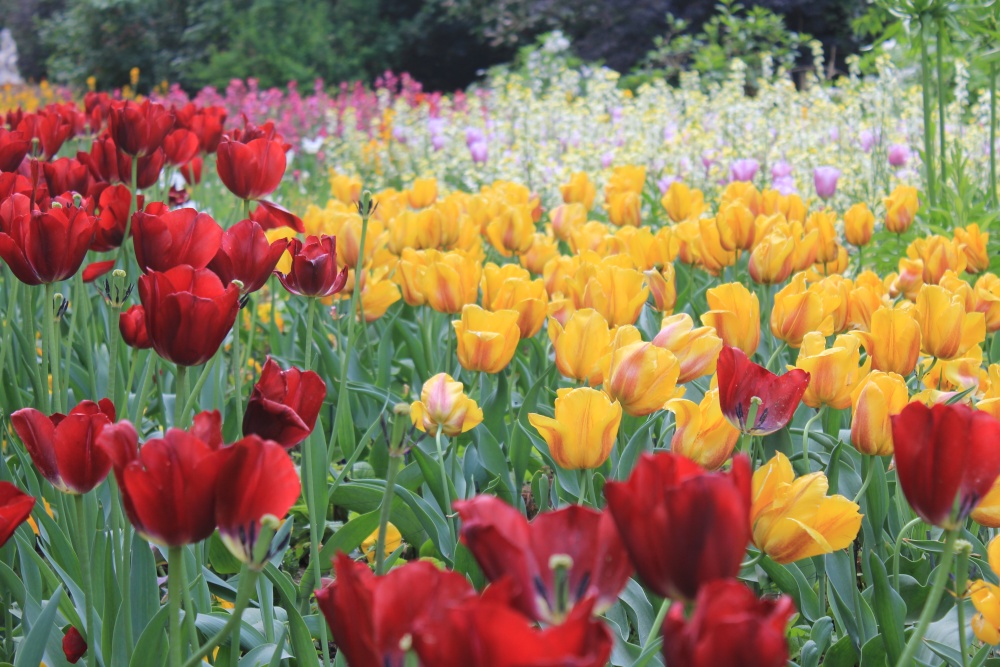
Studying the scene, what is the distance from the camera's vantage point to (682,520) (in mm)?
528

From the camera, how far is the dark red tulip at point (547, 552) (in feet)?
1.73

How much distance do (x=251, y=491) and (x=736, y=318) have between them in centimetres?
106

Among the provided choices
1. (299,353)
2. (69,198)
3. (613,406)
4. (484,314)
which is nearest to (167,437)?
(613,406)

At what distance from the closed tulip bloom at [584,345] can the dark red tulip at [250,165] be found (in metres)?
0.53

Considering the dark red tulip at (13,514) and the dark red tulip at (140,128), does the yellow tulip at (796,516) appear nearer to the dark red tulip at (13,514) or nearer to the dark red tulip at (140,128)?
the dark red tulip at (13,514)

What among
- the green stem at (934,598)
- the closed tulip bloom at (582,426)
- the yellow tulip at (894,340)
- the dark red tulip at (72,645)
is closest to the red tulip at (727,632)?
the green stem at (934,598)

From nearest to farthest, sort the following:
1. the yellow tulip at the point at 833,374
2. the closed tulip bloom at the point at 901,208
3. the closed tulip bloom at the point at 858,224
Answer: the yellow tulip at the point at 833,374, the closed tulip bloom at the point at 858,224, the closed tulip bloom at the point at 901,208

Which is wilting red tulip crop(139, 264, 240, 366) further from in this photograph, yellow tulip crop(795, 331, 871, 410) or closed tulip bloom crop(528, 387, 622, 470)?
yellow tulip crop(795, 331, 871, 410)

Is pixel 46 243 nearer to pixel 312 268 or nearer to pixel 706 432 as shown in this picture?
pixel 312 268

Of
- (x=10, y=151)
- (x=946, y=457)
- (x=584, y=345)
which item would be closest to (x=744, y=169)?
(x=584, y=345)

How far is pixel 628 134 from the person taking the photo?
17.3ft

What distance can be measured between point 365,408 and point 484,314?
2.36ft

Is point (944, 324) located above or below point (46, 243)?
below

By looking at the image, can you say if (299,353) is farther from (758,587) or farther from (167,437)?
(167,437)
